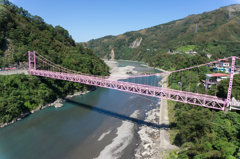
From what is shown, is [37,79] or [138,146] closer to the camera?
[138,146]

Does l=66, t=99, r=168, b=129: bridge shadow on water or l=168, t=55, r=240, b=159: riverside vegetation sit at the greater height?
l=168, t=55, r=240, b=159: riverside vegetation

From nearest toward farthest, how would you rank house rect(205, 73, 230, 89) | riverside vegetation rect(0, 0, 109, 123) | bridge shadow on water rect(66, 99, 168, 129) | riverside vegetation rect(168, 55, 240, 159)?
riverside vegetation rect(168, 55, 240, 159)
bridge shadow on water rect(66, 99, 168, 129)
riverside vegetation rect(0, 0, 109, 123)
house rect(205, 73, 230, 89)

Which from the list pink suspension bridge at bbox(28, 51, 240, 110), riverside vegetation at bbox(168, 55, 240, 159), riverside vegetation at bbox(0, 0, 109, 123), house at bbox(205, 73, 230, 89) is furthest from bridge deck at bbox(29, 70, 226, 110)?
house at bbox(205, 73, 230, 89)

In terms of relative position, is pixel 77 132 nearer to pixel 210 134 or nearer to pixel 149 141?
pixel 149 141

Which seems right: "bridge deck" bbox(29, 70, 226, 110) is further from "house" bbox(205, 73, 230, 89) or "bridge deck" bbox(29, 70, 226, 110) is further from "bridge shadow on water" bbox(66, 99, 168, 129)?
"house" bbox(205, 73, 230, 89)

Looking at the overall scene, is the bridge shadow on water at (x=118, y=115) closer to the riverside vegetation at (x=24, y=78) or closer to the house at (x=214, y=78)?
the riverside vegetation at (x=24, y=78)

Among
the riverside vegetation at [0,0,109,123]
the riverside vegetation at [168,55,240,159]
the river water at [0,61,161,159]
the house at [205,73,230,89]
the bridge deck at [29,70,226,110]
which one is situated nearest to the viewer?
the riverside vegetation at [168,55,240,159]

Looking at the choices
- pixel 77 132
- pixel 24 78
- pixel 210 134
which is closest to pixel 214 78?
pixel 210 134

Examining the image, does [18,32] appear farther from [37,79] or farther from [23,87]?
[23,87]

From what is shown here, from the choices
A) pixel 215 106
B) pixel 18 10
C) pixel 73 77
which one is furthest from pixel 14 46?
pixel 215 106
